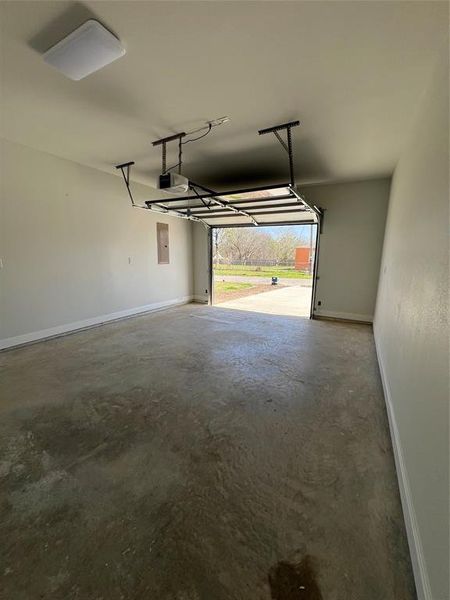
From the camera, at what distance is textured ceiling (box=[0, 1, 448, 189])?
4.97 feet

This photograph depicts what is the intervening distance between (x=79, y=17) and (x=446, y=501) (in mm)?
→ 2970

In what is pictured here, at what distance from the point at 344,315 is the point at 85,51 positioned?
525cm

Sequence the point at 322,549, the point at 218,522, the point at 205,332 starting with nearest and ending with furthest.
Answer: the point at 322,549
the point at 218,522
the point at 205,332

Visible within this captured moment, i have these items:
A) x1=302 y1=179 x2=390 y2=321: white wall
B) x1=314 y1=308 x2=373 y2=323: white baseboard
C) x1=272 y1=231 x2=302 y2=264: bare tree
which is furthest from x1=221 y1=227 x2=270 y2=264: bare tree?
x1=314 y1=308 x2=373 y2=323: white baseboard

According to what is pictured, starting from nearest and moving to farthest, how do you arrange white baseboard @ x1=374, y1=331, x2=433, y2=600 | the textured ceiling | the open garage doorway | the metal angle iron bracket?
white baseboard @ x1=374, y1=331, x2=433, y2=600 < the textured ceiling < the metal angle iron bracket < the open garage doorway

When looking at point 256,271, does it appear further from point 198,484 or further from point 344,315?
point 198,484

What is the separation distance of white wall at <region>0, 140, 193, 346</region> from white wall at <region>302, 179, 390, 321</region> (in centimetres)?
358

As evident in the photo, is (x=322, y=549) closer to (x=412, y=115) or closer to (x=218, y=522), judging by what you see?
(x=218, y=522)

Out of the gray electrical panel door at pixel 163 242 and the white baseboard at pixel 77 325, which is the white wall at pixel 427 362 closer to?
the white baseboard at pixel 77 325

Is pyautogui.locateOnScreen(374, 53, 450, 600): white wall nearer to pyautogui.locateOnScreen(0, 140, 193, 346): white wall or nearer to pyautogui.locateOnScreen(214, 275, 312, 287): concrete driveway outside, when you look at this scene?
pyautogui.locateOnScreen(0, 140, 193, 346): white wall

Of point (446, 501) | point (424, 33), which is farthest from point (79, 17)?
point (446, 501)

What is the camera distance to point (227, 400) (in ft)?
7.95

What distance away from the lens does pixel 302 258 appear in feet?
42.1

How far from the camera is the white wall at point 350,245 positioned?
15.9 feet
